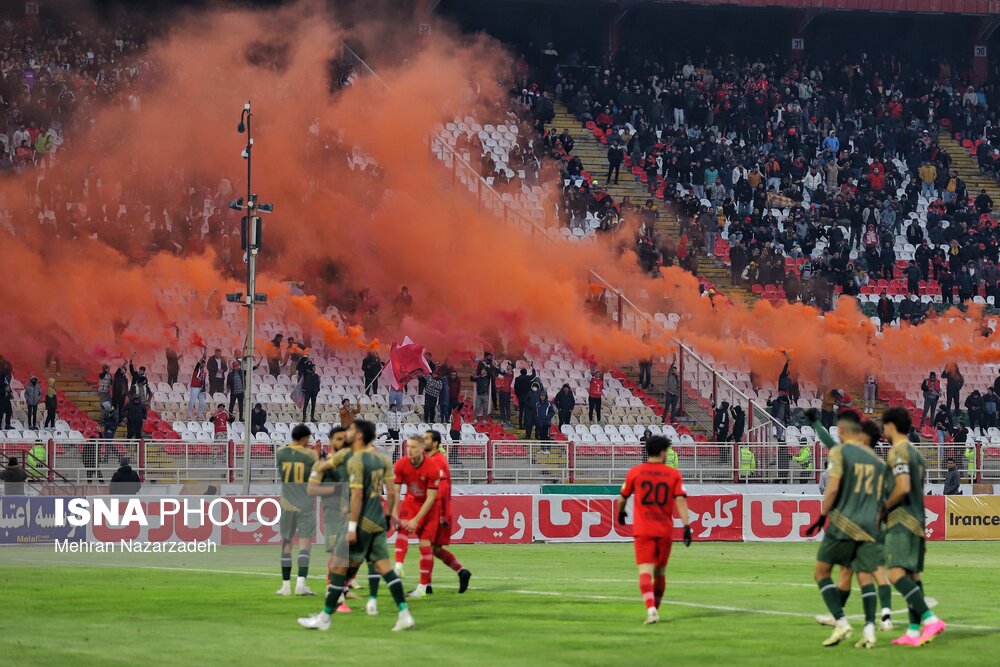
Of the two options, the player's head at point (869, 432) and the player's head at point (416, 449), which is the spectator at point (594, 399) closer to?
the player's head at point (416, 449)

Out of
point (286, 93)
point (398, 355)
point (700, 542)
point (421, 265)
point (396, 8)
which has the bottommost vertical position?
point (700, 542)

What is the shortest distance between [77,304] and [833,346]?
2331 cm

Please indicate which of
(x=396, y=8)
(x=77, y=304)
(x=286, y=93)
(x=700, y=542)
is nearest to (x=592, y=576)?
(x=700, y=542)

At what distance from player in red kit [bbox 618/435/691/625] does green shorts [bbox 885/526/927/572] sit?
7.56 ft

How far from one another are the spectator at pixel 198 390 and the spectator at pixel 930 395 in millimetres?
20886

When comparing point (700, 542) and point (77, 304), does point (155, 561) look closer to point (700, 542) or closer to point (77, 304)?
point (700, 542)

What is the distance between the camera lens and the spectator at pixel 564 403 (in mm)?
43438

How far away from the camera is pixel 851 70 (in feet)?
211

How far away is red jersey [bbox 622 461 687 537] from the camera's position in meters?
15.8

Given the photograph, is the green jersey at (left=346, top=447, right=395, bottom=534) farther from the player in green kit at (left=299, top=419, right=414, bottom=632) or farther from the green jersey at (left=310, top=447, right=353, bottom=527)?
the green jersey at (left=310, top=447, right=353, bottom=527)

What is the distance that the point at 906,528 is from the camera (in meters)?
14.1

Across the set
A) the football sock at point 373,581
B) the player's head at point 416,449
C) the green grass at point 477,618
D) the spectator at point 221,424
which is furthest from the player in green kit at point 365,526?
the spectator at point 221,424

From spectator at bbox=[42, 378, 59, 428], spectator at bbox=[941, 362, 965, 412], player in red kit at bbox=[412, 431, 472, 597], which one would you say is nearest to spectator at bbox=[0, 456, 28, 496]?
spectator at bbox=[42, 378, 59, 428]

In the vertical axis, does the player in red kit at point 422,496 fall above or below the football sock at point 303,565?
above
